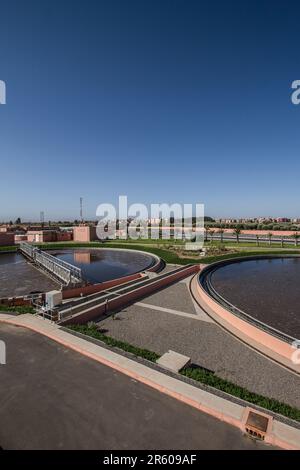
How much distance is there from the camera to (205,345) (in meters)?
10.6

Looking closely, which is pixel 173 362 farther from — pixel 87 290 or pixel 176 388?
pixel 87 290

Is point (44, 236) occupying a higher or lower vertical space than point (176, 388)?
higher

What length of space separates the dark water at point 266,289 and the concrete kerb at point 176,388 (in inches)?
291

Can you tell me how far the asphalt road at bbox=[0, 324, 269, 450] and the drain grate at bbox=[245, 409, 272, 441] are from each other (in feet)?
0.57

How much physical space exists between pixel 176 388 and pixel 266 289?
1487 centimetres

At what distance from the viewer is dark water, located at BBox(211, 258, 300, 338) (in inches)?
534

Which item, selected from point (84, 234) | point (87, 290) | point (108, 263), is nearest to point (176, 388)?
point (87, 290)

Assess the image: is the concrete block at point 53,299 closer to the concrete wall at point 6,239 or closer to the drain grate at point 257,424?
the drain grate at point 257,424

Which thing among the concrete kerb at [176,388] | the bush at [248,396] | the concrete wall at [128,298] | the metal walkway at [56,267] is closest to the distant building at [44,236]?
the metal walkway at [56,267]

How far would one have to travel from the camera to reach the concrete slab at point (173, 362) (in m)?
7.67

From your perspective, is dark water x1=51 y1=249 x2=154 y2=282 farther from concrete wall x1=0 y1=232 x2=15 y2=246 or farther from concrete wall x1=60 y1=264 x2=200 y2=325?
concrete wall x1=0 y1=232 x2=15 y2=246

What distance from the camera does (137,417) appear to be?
18.0ft
